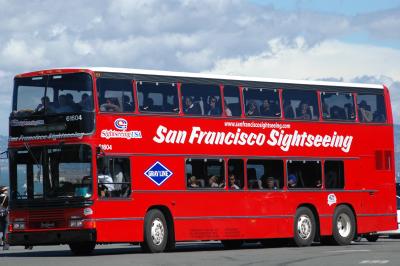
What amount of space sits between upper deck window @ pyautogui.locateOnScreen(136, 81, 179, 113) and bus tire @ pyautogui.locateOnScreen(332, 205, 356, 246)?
256 inches

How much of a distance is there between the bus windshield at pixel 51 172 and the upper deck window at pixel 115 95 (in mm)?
1086

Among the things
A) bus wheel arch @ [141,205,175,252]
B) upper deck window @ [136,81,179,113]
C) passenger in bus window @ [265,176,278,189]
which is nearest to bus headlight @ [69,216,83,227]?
bus wheel arch @ [141,205,175,252]

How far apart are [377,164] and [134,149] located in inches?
351

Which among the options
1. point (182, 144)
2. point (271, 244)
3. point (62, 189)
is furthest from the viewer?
point (271, 244)

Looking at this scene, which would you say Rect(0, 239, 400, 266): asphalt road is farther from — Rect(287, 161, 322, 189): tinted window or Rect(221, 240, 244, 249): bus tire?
Rect(221, 240, 244, 249): bus tire

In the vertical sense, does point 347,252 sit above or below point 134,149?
below

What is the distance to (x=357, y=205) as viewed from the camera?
110 feet

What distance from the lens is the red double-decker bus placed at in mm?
27000

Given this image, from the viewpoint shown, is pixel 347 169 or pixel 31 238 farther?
pixel 347 169

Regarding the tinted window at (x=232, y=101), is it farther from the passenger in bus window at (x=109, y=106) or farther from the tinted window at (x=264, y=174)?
the passenger in bus window at (x=109, y=106)

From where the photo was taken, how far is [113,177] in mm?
27328

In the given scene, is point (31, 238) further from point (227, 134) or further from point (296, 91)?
point (296, 91)

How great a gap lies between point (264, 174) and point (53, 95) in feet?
21.1

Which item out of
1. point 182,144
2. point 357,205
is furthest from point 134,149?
point 357,205
